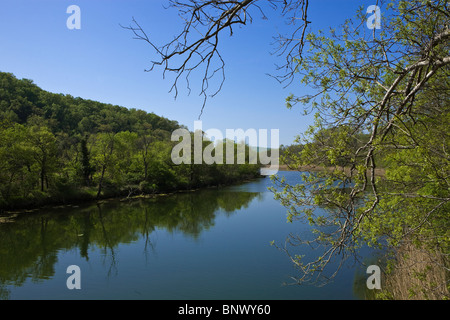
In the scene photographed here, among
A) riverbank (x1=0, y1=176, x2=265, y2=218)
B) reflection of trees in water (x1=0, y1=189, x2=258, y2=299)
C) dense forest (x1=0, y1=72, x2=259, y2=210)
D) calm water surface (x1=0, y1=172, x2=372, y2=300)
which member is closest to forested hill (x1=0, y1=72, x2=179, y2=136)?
dense forest (x1=0, y1=72, x2=259, y2=210)

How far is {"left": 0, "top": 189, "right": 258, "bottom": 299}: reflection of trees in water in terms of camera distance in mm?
11344

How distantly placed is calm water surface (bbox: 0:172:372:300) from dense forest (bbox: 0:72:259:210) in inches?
122

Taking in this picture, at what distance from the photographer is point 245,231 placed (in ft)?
51.3

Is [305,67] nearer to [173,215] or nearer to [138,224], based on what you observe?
[138,224]

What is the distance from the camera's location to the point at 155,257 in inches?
472

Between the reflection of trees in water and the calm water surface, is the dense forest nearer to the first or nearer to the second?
the reflection of trees in water

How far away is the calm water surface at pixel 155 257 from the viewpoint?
873 cm

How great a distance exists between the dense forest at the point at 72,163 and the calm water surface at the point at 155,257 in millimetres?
3104

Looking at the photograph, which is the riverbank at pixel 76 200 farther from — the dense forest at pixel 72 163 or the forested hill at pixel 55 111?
the forested hill at pixel 55 111

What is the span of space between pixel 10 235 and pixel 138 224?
6.25 meters

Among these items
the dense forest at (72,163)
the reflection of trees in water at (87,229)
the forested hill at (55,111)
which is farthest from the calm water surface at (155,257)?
the forested hill at (55,111)

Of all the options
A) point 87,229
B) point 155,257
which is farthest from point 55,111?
point 155,257
